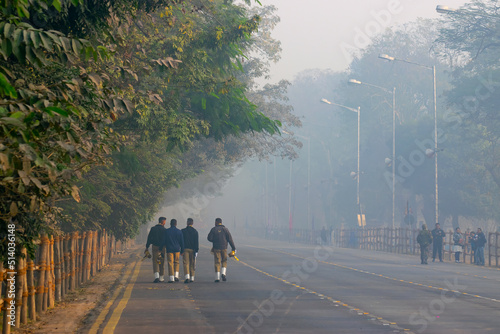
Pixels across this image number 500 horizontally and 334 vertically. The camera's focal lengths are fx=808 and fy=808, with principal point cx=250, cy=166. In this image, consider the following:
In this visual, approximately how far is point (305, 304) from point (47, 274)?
5.27m

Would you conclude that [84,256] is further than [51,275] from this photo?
Yes

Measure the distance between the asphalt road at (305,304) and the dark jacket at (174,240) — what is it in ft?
3.62

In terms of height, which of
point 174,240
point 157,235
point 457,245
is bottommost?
point 457,245

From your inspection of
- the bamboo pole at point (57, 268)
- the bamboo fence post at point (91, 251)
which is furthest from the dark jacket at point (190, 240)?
the bamboo pole at point (57, 268)

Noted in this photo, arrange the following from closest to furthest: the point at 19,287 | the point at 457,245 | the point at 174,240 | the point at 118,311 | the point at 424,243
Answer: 1. the point at 19,287
2. the point at 118,311
3. the point at 174,240
4. the point at 424,243
5. the point at 457,245

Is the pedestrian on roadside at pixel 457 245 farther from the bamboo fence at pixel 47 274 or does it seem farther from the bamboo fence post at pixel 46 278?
the bamboo fence post at pixel 46 278

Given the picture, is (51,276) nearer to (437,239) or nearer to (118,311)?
(118,311)

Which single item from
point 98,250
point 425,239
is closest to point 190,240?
point 98,250

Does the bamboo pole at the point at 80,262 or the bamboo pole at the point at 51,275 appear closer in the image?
the bamboo pole at the point at 51,275

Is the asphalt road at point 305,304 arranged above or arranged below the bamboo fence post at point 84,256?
below

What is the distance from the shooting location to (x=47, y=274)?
14.7 meters

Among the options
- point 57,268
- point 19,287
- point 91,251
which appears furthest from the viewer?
point 91,251

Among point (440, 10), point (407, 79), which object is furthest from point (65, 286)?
point (407, 79)

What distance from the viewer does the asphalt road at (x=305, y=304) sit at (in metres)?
13.1
